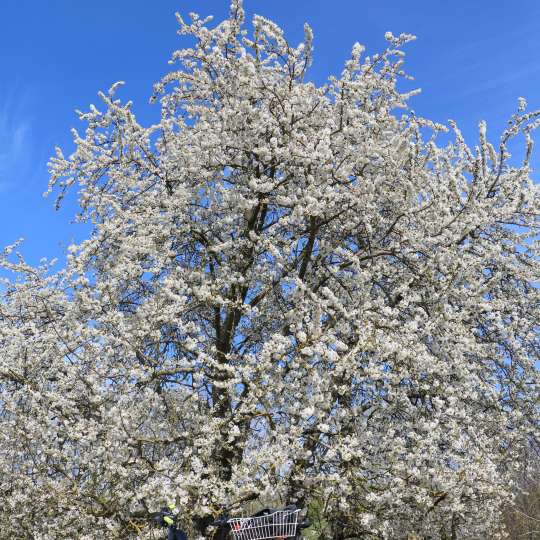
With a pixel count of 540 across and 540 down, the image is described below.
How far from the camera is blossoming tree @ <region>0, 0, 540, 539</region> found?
6.24 meters

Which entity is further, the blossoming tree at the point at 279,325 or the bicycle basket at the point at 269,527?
the blossoming tree at the point at 279,325

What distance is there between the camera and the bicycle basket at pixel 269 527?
16.4ft

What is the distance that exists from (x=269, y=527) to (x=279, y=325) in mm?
3457

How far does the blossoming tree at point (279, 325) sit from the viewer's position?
20.5 ft

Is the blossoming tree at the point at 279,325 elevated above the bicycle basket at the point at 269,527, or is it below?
above

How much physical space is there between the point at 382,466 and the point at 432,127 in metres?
5.63

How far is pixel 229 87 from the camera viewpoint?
8633 millimetres

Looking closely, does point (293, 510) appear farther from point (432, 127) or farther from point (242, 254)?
point (432, 127)

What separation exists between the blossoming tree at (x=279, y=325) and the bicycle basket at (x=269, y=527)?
0.74 metres

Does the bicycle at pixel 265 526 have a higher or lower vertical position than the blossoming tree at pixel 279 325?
lower

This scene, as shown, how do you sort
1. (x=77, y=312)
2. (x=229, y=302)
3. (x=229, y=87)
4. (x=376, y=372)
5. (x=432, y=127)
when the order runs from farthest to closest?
(x=432, y=127)
(x=229, y=87)
(x=77, y=312)
(x=229, y=302)
(x=376, y=372)

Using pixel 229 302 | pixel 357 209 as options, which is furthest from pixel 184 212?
pixel 357 209

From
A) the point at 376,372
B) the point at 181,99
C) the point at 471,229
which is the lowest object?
the point at 376,372

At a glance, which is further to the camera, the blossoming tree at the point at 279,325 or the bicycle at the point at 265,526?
the blossoming tree at the point at 279,325
